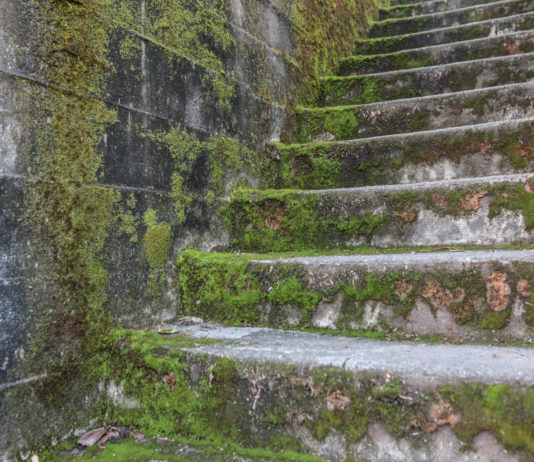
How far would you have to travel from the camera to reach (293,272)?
2000 millimetres

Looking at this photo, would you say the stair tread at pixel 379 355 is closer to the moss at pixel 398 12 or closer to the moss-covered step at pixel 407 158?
the moss-covered step at pixel 407 158

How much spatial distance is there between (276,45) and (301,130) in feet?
2.26

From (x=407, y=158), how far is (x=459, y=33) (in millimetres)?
2781

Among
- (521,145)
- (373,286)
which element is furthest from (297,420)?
(521,145)

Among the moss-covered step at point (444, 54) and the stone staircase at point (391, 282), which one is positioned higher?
the moss-covered step at point (444, 54)

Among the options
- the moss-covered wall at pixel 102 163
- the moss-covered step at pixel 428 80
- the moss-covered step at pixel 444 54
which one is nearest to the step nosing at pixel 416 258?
the moss-covered wall at pixel 102 163

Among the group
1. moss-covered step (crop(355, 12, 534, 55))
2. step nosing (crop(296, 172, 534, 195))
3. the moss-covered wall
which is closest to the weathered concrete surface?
moss-covered step (crop(355, 12, 534, 55))

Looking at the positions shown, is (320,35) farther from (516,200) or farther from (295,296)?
(295,296)

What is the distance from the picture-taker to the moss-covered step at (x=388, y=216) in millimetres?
1995

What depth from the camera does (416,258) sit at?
1.82 m

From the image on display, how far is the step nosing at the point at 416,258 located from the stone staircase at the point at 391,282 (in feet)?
0.03

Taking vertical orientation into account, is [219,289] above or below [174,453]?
above

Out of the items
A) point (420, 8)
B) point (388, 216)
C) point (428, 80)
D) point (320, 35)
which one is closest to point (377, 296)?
point (388, 216)

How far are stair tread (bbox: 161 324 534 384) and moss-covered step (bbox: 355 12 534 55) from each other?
4025 millimetres
